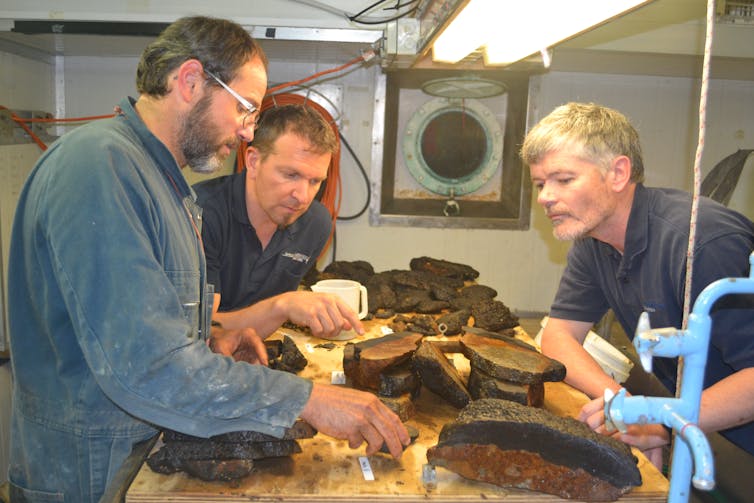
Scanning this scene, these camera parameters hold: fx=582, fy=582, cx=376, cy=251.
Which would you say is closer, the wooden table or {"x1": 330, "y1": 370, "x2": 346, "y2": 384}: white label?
the wooden table

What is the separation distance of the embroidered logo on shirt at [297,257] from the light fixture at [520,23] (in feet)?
3.65

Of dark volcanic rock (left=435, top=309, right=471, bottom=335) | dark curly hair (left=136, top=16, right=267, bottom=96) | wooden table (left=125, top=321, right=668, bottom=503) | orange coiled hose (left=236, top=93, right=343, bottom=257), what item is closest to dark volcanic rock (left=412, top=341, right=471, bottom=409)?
wooden table (left=125, top=321, right=668, bottom=503)

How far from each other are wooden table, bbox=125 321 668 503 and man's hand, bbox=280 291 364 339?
0.57m

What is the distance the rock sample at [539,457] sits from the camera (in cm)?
124

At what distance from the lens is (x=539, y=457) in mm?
1254

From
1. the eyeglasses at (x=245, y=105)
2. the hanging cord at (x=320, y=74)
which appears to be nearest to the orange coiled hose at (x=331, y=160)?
the hanging cord at (x=320, y=74)

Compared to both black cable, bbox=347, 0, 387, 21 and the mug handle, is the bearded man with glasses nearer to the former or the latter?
the mug handle

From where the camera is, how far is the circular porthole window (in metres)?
4.24

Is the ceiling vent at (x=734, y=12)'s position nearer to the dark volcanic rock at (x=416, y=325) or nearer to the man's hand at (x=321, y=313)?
the dark volcanic rock at (x=416, y=325)

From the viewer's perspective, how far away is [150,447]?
4.60 feet

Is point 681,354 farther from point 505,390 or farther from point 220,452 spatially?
point 220,452

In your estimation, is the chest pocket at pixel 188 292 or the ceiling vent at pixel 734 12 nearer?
the chest pocket at pixel 188 292

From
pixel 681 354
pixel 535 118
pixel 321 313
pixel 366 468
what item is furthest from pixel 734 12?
pixel 366 468

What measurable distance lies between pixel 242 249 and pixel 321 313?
2.36 feet
